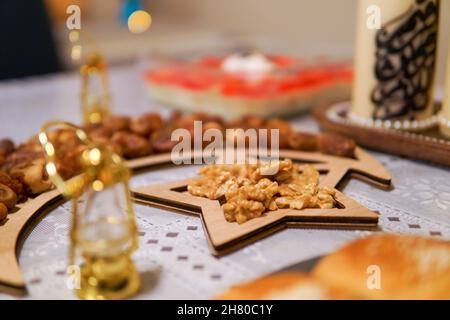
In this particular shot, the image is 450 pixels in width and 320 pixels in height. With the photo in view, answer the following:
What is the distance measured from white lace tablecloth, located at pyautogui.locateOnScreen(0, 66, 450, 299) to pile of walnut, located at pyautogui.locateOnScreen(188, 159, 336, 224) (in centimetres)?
4

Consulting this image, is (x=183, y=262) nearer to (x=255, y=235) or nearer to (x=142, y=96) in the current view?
(x=255, y=235)

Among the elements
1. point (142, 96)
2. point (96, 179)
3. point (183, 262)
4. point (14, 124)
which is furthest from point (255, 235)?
point (142, 96)

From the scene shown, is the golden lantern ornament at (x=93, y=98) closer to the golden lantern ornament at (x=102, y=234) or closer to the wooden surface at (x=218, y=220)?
the wooden surface at (x=218, y=220)

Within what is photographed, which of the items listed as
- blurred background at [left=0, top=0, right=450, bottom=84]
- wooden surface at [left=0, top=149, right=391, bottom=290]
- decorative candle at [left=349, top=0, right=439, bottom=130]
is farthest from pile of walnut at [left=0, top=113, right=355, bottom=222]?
blurred background at [left=0, top=0, right=450, bottom=84]

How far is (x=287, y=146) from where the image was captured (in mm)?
958

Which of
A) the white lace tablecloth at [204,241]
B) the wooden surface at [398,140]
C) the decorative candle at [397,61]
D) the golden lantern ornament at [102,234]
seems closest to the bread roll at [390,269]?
the white lace tablecloth at [204,241]

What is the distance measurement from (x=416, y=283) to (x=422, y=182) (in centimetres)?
33

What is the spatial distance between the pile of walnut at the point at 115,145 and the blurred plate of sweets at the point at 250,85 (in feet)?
0.54

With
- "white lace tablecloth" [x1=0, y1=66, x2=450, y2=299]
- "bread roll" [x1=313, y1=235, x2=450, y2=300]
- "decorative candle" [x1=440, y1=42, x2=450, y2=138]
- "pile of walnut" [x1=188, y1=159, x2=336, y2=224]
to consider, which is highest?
"decorative candle" [x1=440, y1=42, x2=450, y2=138]

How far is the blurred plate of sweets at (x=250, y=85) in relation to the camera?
3.93 ft

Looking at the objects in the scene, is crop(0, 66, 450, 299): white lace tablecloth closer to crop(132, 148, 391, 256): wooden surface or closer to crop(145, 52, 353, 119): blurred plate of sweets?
crop(132, 148, 391, 256): wooden surface

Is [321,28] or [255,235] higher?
[321,28]

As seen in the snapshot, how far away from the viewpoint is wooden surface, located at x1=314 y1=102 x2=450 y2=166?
90 cm

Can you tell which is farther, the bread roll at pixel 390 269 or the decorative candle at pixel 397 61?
the decorative candle at pixel 397 61
